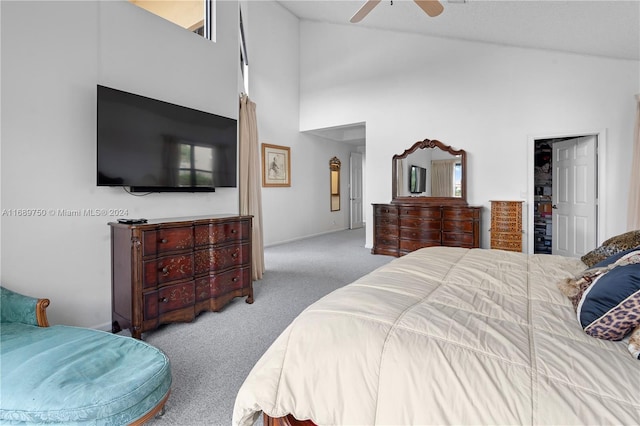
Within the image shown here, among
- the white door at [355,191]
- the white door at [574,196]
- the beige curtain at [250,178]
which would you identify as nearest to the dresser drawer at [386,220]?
the beige curtain at [250,178]

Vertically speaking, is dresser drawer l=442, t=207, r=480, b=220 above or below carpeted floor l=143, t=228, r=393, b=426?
above

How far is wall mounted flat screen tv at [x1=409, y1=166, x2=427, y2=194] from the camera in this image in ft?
18.2

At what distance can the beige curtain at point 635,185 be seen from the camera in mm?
3758

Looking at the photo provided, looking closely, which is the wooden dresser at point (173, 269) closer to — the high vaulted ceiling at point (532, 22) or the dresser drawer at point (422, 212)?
the dresser drawer at point (422, 212)

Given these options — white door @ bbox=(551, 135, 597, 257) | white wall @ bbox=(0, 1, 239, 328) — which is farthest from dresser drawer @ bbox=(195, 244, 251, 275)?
white door @ bbox=(551, 135, 597, 257)

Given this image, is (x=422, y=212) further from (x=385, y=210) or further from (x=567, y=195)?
(x=567, y=195)

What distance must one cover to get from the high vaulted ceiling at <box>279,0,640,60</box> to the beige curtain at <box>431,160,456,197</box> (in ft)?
6.38

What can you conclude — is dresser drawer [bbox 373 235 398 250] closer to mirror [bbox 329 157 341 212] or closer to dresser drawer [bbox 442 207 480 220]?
dresser drawer [bbox 442 207 480 220]

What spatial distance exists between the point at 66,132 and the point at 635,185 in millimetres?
5916

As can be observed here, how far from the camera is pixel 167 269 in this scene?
2475 mm

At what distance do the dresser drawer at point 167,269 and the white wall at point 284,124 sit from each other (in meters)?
3.74

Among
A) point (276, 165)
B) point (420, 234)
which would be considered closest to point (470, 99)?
point (420, 234)

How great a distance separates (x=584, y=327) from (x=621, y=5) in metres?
3.26

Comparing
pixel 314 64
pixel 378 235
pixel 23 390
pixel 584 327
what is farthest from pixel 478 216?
pixel 23 390
